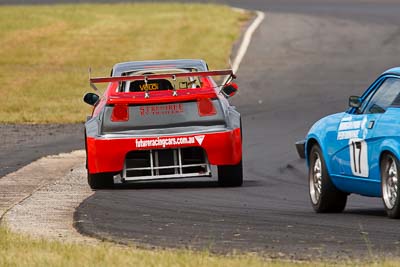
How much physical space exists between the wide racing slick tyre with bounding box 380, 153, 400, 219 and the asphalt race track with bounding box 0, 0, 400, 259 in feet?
0.42

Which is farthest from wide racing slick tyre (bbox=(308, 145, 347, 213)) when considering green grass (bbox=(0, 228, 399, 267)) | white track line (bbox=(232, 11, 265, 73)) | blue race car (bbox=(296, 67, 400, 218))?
white track line (bbox=(232, 11, 265, 73))

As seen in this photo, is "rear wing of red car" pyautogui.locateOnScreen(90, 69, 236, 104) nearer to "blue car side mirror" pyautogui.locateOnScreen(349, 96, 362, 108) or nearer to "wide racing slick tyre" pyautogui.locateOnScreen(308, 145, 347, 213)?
"wide racing slick tyre" pyautogui.locateOnScreen(308, 145, 347, 213)

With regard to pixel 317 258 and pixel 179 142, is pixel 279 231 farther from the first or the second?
pixel 179 142

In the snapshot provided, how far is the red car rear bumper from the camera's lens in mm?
15992

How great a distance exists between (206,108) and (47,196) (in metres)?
2.57

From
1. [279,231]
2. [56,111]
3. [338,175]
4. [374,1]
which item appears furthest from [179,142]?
[374,1]

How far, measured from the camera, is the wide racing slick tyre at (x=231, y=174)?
16.3 metres

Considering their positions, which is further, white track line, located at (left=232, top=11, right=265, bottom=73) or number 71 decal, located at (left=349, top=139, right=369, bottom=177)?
white track line, located at (left=232, top=11, right=265, bottom=73)

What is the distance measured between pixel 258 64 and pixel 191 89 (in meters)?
19.1

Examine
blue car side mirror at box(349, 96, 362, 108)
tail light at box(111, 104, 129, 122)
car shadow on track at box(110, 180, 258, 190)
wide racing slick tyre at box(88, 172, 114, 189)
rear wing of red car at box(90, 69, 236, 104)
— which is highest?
blue car side mirror at box(349, 96, 362, 108)

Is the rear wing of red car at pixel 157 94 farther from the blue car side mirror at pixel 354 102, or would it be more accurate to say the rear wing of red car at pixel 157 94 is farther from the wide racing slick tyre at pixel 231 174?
Result: the blue car side mirror at pixel 354 102

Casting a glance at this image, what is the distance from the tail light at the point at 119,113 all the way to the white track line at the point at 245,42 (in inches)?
698

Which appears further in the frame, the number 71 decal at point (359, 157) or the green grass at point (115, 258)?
the number 71 decal at point (359, 157)

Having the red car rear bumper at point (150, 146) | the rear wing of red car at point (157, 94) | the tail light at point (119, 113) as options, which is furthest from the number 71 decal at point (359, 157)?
the tail light at point (119, 113)
